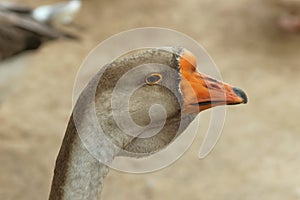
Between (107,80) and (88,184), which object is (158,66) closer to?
(107,80)

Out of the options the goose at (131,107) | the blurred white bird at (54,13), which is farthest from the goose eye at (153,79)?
the blurred white bird at (54,13)

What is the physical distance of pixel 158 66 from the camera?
79.7 inches

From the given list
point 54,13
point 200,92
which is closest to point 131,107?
point 200,92

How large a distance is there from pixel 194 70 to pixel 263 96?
2.58 meters

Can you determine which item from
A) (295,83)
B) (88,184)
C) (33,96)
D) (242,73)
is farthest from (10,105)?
(88,184)

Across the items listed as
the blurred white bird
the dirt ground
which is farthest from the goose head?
the blurred white bird

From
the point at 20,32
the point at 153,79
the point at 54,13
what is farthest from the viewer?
the point at 54,13

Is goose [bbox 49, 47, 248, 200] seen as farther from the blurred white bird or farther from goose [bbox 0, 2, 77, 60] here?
the blurred white bird

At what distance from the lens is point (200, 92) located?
208 centimetres

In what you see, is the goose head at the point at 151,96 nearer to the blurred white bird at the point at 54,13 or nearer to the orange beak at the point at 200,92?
the orange beak at the point at 200,92

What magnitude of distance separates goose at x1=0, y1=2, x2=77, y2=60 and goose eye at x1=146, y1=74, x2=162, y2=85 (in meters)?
2.07

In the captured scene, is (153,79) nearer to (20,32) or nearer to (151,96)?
(151,96)

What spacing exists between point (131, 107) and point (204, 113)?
2371 millimetres

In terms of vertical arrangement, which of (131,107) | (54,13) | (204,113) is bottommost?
(131,107)
